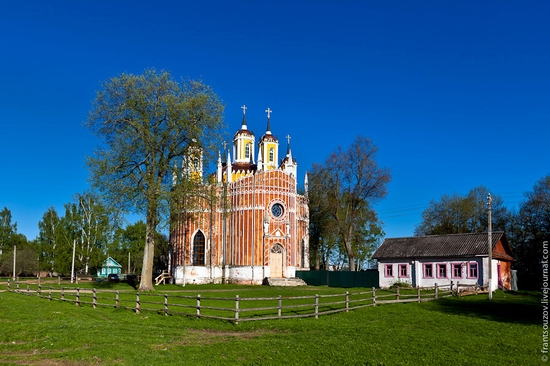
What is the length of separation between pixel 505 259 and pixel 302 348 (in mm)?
31208

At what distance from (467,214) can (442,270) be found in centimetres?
2280

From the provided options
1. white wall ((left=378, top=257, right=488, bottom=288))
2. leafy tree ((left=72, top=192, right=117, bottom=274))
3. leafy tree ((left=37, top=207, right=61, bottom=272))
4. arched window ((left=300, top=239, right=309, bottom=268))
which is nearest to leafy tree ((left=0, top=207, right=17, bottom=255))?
leafy tree ((left=37, top=207, right=61, bottom=272))

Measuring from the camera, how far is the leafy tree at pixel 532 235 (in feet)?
167

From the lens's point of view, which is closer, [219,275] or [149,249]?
[149,249]

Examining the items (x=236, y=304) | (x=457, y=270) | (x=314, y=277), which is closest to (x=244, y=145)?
(x=314, y=277)

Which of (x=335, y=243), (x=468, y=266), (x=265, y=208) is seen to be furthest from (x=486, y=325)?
(x=335, y=243)

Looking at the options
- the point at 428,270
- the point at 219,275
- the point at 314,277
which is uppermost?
the point at 428,270

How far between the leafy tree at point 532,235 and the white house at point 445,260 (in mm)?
11750

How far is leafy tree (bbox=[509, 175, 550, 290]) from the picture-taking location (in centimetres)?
5097

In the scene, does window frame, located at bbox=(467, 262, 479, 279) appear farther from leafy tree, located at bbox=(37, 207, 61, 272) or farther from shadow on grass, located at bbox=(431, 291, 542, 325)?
leafy tree, located at bbox=(37, 207, 61, 272)

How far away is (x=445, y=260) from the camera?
39.1 m

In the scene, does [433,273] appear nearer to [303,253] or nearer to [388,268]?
[388,268]

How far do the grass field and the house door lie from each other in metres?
27.8

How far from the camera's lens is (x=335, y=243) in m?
70.3
